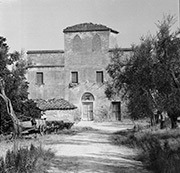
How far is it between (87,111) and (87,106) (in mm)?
512

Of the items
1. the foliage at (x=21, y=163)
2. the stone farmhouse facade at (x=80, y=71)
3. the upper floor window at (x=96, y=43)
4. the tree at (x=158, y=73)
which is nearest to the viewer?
the foliage at (x=21, y=163)

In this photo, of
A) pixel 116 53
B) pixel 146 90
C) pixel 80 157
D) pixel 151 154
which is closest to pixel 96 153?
pixel 80 157

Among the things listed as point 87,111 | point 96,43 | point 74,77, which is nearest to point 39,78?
point 74,77

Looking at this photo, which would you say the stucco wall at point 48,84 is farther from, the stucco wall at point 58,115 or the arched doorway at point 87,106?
the stucco wall at point 58,115

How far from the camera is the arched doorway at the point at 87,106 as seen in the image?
38.4 meters

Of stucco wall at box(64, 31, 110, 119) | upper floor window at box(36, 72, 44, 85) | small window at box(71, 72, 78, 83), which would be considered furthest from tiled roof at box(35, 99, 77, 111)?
small window at box(71, 72, 78, 83)

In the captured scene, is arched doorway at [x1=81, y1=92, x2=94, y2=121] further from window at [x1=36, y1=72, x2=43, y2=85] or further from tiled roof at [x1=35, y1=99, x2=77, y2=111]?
tiled roof at [x1=35, y1=99, x2=77, y2=111]

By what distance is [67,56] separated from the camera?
38.7 m

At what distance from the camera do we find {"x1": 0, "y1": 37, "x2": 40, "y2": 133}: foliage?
15555mm

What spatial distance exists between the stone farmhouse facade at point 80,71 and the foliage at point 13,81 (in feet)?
67.7

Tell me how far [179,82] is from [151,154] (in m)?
5.37

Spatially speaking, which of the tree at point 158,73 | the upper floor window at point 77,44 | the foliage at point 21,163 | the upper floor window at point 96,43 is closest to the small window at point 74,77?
the upper floor window at point 77,44

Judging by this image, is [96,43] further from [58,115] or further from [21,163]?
[21,163]

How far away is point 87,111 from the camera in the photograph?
38.5m
